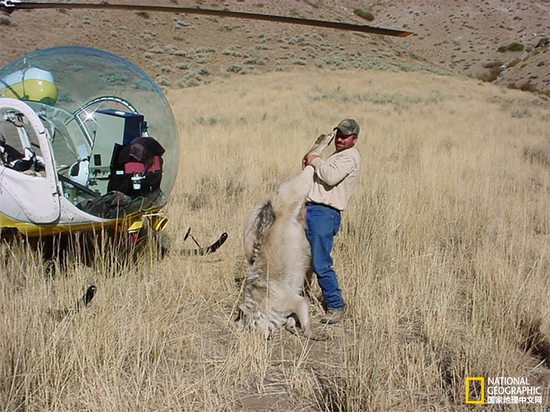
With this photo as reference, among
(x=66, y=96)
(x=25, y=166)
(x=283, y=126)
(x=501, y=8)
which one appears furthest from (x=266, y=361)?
(x=501, y=8)

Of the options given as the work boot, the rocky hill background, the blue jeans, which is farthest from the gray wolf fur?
the rocky hill background

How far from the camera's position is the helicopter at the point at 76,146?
13.7 feet

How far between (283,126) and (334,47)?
28327mm

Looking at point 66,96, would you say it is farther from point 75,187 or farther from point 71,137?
point 75,187

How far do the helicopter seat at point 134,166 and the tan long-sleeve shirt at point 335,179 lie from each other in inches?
58.6

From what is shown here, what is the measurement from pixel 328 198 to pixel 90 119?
2.28 m

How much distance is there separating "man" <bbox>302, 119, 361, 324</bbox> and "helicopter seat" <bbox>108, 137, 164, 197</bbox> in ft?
4.67

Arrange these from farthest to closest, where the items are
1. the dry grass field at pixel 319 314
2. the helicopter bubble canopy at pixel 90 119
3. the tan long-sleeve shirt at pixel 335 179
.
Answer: the helicopter bubble canopy at pixel 90 119, the tan long-sleeve shirt at pixel 335 179, the dry grass field at pixel 319 314

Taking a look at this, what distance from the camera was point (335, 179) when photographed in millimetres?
4066

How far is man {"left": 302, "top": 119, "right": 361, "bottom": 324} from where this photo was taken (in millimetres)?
4117

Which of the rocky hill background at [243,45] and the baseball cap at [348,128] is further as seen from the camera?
the rocky hill background at [243,45]

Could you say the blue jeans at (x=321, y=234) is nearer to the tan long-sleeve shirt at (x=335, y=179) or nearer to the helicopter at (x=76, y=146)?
the tan long-sleeve shirt at (x=335, y=179)

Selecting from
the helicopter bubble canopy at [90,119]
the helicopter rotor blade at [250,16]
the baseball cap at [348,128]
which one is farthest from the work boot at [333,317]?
the helicopter rotor blade at [250,16]

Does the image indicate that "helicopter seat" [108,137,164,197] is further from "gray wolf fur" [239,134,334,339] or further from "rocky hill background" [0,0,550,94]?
"rocky hill background" [0,0,550,94]
